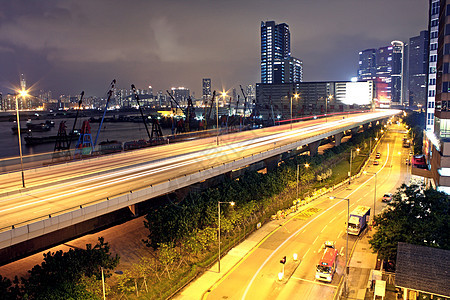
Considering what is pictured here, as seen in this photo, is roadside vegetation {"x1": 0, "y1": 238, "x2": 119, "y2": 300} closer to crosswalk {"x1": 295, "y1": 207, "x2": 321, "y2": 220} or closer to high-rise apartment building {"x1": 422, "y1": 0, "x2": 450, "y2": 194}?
crosswalk {"x1": 295, "y1": 207, "x2": 321, "y2": 220}

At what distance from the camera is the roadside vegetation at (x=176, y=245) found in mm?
20969

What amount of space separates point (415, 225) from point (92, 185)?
1031 inches

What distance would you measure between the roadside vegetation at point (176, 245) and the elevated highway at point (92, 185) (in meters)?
2.33

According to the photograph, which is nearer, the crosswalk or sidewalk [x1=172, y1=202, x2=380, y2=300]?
sidewalk [x1=172, y1=202, x2=380, y2=300]

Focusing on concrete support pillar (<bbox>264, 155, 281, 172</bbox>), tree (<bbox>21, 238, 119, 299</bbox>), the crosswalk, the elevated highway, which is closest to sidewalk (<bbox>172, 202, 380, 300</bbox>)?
the crosswalk

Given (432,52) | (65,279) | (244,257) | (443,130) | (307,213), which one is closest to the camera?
(65,279)

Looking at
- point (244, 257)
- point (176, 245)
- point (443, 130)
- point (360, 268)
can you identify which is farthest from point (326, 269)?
point (443, 130)

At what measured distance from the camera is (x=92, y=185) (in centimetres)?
2844

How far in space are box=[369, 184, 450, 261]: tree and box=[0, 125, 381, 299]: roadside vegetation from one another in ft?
43.3

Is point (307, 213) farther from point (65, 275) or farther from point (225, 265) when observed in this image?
point (65, 275)

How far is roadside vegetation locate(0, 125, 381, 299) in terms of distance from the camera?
20969mm

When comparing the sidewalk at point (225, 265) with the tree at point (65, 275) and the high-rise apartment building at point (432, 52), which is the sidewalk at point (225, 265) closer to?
the tree at point (65, 275)

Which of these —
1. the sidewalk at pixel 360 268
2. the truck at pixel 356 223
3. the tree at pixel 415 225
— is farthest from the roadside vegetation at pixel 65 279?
the truck at pixel 356 223

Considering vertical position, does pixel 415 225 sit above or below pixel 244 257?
above
